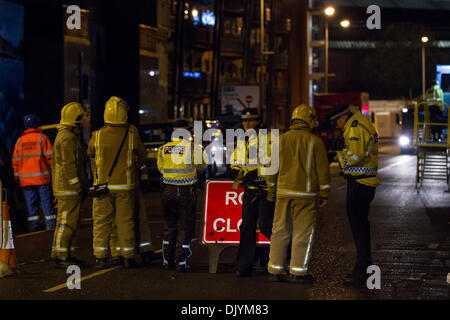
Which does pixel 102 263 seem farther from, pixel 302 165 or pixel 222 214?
pixel 302 165

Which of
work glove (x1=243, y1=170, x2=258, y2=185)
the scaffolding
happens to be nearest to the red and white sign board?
work glove (x1=243, y1=170, x2=258, y2=185)

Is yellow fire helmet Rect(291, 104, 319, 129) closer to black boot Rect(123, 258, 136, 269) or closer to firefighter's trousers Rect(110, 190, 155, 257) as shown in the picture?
firefighter's trousers Rect(110, 190, 155, 257)

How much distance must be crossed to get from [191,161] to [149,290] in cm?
202

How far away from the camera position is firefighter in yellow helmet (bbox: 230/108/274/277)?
946 centimetres

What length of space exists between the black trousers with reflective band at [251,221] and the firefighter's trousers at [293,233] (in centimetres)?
41

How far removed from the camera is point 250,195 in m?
9.55

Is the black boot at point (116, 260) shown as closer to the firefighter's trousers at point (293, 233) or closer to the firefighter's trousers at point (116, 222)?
the firefighter's trousers at point (116, 222)

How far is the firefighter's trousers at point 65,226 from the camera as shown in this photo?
10219 millimetres

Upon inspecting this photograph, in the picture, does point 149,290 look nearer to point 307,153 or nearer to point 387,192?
point 307,153

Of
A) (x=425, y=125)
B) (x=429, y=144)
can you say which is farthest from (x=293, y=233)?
(x=425, y=125)

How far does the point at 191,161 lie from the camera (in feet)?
32.8

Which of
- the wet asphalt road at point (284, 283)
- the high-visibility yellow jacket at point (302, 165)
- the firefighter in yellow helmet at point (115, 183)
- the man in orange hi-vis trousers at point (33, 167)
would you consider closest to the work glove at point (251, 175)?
the high-visibility yellow jacket at point (302, 165)

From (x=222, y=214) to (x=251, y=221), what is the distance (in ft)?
1.67

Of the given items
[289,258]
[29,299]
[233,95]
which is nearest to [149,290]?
[29,299]
